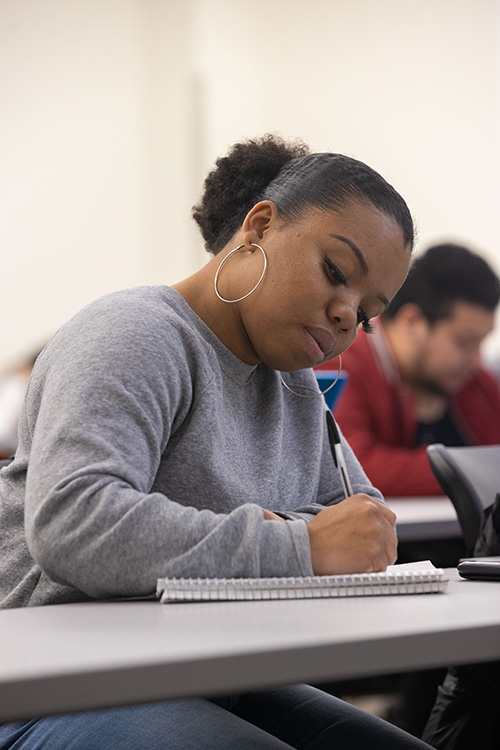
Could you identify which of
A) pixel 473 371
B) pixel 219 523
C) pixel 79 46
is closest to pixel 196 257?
pixel 79 46

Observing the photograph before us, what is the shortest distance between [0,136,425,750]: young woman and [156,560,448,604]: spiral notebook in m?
0.02

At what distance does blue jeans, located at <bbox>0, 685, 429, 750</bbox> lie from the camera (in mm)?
742

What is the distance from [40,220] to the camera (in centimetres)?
429

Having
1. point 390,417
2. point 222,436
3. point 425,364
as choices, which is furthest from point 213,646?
point 425,364

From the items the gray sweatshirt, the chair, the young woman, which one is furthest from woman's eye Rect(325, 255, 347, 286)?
the chair

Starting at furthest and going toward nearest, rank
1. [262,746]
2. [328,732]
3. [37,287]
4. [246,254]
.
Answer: [37,287] → [246,254] → [328,732] → [262,746]

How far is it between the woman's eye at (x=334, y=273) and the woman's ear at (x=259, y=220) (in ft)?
0.32

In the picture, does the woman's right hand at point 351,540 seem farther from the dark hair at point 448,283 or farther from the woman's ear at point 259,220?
the dark hair at point 448,283

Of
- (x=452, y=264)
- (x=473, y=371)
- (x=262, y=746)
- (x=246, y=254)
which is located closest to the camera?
(x=262, y=746)

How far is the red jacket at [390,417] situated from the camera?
2426mm

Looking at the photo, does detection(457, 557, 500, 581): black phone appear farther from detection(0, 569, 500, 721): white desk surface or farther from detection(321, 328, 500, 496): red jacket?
detection(321, 328, 500, 496): red jacket

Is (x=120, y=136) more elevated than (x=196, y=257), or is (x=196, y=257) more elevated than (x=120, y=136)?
(x=120, y=136)

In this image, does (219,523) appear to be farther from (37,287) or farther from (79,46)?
(79,46)

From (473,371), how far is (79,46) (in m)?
2.78
